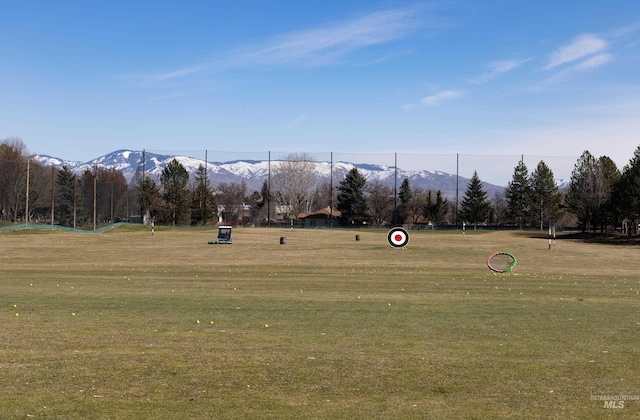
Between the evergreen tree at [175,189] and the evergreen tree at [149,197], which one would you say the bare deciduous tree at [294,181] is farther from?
the evergreen tree at [149,197]

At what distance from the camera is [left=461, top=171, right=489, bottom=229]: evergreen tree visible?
12075cm

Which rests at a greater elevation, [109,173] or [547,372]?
[109,173]

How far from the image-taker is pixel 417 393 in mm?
9820

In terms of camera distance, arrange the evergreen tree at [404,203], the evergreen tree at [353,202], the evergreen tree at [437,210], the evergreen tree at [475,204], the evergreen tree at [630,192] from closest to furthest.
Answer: the evergreen tree at [630,192] → the evergreen tree at [475,204] → the evergreen tree at [353,202] → the evergreen tree at [437,210] → the evergreen tree at [404,203]

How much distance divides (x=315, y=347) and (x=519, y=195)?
113 meters

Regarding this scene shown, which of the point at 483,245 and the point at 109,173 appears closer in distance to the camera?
the point at 483,245

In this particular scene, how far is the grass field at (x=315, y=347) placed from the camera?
925 cm

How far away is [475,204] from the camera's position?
122250 mm

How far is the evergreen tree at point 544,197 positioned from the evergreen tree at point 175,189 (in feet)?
210

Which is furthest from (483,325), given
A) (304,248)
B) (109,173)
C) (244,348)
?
(109,173)

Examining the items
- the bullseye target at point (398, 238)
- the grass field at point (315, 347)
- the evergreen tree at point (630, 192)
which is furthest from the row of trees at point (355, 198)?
the grass field at point (315, 347)

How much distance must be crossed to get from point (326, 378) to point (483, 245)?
6005cm

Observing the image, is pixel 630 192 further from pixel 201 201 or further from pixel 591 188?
pixel 201 201

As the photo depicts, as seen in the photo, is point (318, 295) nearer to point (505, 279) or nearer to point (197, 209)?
point (505, 279)
